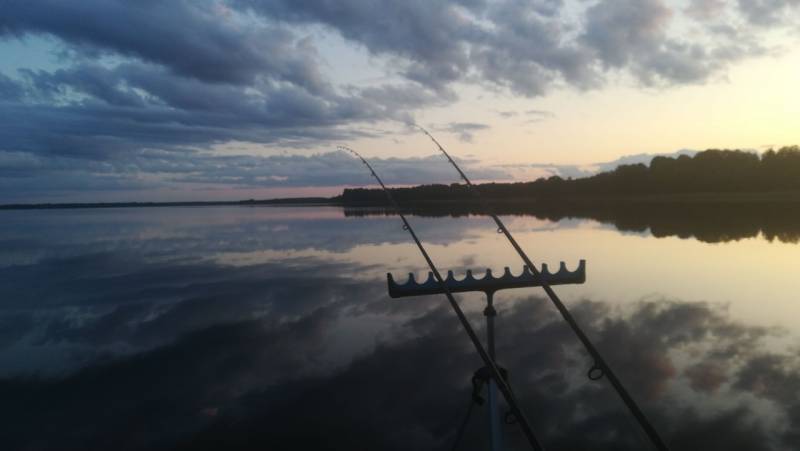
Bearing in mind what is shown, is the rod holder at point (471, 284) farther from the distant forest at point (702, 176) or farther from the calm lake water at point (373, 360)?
the distant forest at point (702, 176)

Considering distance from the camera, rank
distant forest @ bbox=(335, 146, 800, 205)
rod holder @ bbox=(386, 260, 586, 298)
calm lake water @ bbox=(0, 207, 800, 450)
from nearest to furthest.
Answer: rod holder @ bbox=(386, 260, 586, 298), calm lake water @ bbox=(0, 207, 800, 450), distant forest @ bbox=(335, 146, 800, 205)

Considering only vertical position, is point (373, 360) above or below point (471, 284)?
below

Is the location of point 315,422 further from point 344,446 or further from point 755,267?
point 755,267

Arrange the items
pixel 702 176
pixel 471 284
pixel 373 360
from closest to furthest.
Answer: pixel 471 284, pixel 373 360, pixel 702 176

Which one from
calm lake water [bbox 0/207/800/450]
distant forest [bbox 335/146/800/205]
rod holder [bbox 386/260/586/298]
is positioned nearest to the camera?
rod holder [bbox 386/260/586/298]

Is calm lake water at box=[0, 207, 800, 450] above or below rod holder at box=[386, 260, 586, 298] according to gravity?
below

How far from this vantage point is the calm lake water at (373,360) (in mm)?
8172

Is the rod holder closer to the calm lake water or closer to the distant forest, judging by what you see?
Result: the calm lake water

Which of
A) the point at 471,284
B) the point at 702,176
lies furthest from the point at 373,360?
the point at 702,176

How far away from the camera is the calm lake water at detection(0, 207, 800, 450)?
26.8 feet

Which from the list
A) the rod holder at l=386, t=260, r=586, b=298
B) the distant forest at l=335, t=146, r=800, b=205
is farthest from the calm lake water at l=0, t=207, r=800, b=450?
the distant forest at l=335, t=146, r=800, b=205

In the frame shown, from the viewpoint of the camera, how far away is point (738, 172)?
3947 inches

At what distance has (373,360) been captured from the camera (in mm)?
11312

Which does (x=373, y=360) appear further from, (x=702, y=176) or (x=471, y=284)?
(x=702, y=176)
